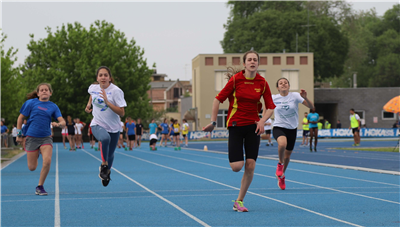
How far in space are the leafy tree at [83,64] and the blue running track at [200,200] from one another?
37027 millimetres

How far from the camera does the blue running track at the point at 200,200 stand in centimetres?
736

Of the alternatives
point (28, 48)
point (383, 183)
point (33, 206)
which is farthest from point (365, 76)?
point (33, 206)

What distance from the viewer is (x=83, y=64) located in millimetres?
50344

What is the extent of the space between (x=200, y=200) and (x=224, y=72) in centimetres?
4841

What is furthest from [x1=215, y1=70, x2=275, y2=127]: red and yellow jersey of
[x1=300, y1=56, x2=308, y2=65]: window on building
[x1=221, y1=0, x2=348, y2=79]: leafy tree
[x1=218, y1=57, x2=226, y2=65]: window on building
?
[x1=221, y1=0, x2=348, y2=79]: leafy tree

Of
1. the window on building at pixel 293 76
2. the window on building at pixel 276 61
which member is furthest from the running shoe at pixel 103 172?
the window on building at pixel 293 76

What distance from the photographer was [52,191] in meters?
10.9

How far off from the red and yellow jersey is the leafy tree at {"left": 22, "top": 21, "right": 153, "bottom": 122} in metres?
43.2

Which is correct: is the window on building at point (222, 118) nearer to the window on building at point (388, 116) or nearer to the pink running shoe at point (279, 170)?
the window on building at point (388, 116)

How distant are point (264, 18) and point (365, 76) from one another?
75.9 feet

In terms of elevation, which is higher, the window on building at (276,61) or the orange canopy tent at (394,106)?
the window on building at (276,61)

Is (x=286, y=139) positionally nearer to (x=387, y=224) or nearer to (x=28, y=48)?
(x=387, y=224)

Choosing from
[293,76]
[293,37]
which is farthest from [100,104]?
[293,37]

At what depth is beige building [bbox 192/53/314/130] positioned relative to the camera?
57.4m
